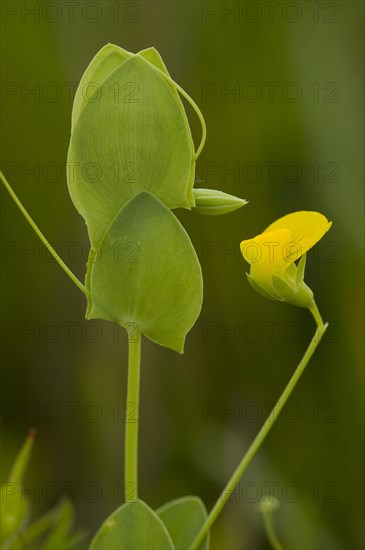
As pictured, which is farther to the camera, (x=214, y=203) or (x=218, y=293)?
(x=218, y=293)

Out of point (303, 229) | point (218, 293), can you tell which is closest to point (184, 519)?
point (303, 229)

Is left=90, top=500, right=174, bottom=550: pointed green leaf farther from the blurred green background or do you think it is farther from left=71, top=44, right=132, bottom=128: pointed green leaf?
the blurred green background

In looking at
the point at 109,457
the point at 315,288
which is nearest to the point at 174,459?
the point at 109,457

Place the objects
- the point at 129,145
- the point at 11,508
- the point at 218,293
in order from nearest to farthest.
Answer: the point at 129,145, the point at 11,508, the point at 218,293

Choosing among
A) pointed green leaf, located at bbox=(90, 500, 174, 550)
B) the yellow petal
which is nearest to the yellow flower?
the yellow petal

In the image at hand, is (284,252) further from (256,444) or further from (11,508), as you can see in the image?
(11,508)

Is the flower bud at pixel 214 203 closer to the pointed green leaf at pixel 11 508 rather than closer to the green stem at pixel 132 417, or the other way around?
the green stem at pixel 132 417
